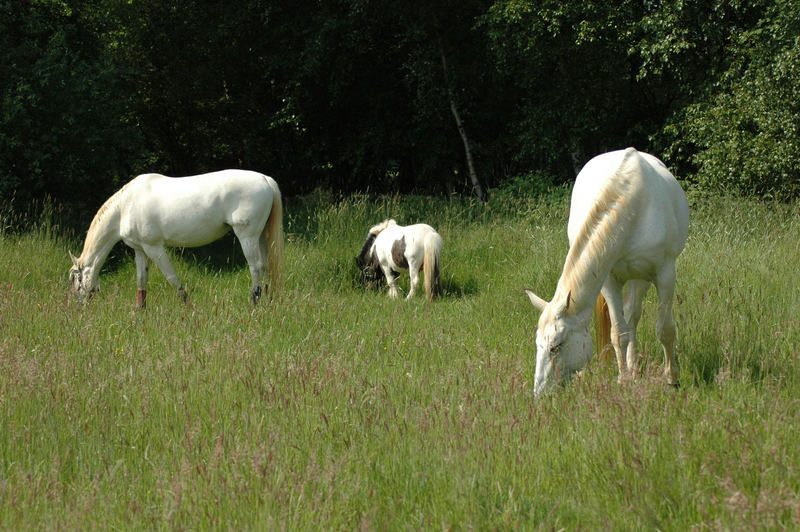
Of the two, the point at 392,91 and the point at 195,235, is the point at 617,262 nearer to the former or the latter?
the point at 195,235

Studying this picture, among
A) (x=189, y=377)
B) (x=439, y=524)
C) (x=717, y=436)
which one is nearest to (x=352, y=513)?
(x=439, y=524)

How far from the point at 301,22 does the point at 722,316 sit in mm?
14893

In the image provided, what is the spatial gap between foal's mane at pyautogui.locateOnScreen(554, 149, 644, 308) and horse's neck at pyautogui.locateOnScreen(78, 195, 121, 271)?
6.44 meters

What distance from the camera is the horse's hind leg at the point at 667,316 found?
4652mm

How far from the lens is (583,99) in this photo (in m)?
16.1

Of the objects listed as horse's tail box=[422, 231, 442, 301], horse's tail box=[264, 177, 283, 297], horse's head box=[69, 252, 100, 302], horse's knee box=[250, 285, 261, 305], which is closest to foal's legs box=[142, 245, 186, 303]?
horse's head box=[69, 252, 100, 302]

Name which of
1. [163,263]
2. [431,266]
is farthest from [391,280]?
[163,263]

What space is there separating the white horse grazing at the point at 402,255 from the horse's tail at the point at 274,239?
1.50 m

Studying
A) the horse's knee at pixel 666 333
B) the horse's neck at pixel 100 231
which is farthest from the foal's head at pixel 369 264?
the horse's knee at pixel 666 333

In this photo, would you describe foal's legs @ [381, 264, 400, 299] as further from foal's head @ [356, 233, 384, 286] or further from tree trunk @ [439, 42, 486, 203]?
tree trunk @ [439, 42, 486, 203]

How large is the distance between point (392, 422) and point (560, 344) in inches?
47.0

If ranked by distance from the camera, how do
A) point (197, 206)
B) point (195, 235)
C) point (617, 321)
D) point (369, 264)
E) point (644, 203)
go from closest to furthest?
point (644, 203) → point (617, 321) → point (197, 206) → point (195, 235) → point (369, 264)

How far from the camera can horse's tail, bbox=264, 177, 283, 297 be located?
8688 millimetres

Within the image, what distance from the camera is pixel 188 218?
863 cm
